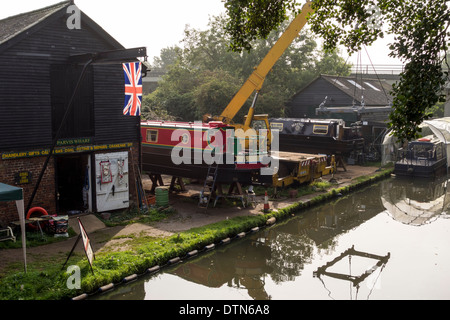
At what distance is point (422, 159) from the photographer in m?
26.3

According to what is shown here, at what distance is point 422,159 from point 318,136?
642cm

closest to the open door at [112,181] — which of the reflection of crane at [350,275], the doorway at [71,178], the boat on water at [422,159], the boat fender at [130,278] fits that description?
the doorway at [71,178]

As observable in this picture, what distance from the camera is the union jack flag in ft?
43.2

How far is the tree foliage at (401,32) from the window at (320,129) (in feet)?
47.1

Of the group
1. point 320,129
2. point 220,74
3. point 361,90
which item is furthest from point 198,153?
point 361,90

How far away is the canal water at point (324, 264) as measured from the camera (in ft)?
33.3

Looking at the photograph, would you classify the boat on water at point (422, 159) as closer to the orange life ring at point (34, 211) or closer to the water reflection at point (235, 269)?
the water reflection at point (235, 269)

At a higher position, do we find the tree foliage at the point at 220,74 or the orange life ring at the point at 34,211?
the tree foliage at the point at 220,74

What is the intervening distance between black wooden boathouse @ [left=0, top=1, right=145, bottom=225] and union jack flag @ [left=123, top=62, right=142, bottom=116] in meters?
0.32

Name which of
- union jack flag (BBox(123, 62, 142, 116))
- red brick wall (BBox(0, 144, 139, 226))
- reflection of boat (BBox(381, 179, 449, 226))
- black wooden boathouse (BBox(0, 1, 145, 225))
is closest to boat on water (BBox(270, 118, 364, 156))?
reflection of boat (BBox(381, 179, 449, 226))

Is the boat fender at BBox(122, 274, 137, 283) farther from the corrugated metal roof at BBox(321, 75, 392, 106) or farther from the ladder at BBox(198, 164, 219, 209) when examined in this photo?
the corrugated metal roof at BBox(321, 75, 392, 106)

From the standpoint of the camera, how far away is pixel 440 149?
2717cm
